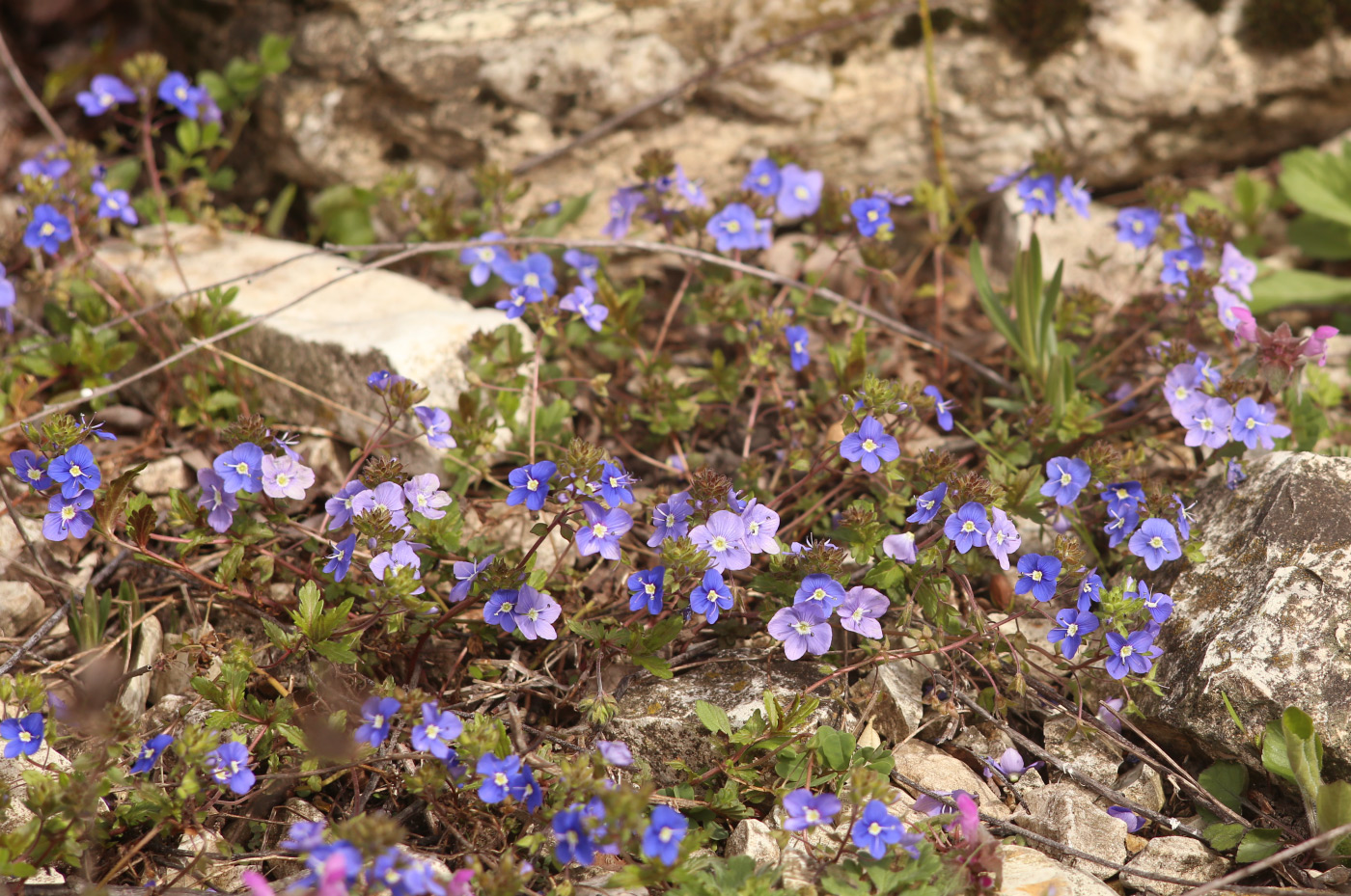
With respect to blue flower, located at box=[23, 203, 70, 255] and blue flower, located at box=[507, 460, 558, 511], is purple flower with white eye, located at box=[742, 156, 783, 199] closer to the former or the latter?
blue flower, located at box=[507, 460, 558, 511]

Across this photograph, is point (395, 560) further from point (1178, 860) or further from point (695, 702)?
point (1178, 860)

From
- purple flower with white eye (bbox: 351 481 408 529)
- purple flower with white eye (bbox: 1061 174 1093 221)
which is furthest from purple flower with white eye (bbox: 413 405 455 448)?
purple flower with white eye (bbox: 1061 174 1093 221)

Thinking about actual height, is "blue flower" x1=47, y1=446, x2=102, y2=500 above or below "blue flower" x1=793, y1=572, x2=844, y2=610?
above

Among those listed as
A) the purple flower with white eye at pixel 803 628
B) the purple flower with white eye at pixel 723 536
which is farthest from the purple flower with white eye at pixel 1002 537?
the purple flower with white eye at pixel 723 536

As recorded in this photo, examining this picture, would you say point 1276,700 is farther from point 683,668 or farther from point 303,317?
point 303,317

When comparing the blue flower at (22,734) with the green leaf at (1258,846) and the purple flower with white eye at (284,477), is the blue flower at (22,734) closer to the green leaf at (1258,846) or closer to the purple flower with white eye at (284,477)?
the purple flower with white eye at (284,477)
